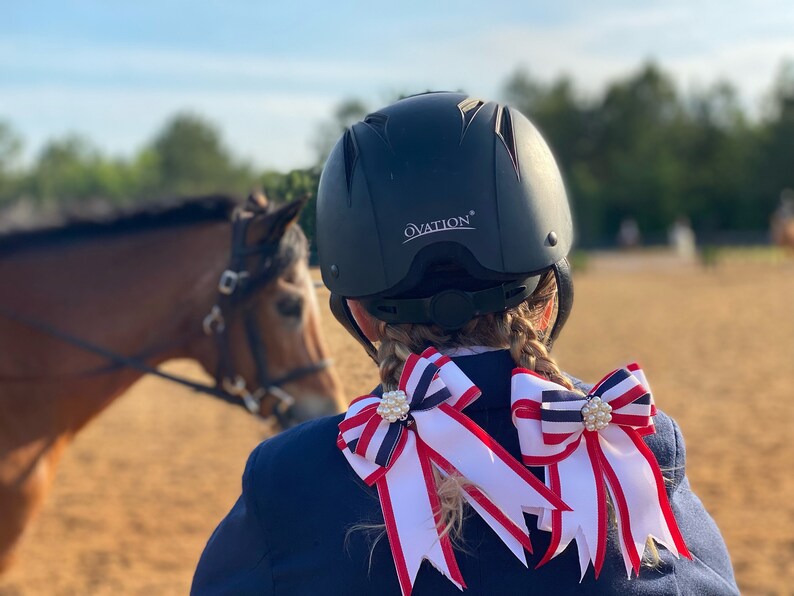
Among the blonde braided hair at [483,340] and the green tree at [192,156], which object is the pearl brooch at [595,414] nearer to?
the blonde braided hair at [483,340]

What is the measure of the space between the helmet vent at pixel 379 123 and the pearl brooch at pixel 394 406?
45cm

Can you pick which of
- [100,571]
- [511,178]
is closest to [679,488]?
[511,178]

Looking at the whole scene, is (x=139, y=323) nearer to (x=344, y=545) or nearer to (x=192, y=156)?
(x=344, y=545)

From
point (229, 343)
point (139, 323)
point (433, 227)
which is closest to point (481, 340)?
point (433, 227)

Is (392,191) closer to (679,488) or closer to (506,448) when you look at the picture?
(506,448)

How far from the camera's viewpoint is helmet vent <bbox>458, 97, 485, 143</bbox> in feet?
4.61

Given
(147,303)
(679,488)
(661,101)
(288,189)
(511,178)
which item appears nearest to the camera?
(679,488)

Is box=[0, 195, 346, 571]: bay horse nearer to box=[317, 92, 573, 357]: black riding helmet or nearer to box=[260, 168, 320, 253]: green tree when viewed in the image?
box=[260, 168, 320, 253]: green tree

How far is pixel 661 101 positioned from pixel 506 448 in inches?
2514

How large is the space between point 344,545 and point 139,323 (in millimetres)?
2686

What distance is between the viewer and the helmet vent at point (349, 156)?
56.4 inches

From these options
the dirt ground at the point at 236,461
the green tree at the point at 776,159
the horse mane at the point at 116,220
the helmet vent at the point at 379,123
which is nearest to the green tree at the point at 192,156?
the green tree at the point at 776,159

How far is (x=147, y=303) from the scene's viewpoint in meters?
3.62

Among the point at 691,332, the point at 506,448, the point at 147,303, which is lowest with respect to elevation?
the point at 691,332
